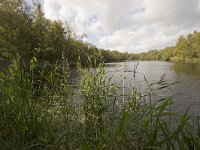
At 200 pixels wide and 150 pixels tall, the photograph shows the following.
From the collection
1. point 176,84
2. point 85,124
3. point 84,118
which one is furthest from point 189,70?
point 85,124

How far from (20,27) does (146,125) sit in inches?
1293

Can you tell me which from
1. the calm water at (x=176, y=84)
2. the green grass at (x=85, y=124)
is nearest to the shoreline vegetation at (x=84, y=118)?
the green grass at (x=85, y=124)

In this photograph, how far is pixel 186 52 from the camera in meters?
78.4

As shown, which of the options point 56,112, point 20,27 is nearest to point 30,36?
point 20,27

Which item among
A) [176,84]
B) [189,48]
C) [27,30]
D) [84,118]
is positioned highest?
[27,30]

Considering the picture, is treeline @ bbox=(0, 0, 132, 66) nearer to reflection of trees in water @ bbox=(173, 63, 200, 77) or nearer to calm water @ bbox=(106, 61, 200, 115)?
calm water @ bbox=(106, 61, 200, 115)

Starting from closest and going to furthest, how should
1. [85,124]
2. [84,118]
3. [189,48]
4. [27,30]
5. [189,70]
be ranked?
1. [85,124]
2. [84,118]
3. [27,30]
4. [189,70]
5. [189,48]

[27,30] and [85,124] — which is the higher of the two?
[27,30]

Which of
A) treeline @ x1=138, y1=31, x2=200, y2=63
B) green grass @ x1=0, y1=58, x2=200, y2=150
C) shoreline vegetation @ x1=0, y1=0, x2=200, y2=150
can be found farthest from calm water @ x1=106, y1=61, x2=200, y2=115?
treeline @ x1=138, y1=31, x2=200, y2=63

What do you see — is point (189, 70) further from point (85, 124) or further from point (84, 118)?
point (85, 124)

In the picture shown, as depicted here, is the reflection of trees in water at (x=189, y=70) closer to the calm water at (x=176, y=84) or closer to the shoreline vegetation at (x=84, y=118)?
the calm water at (x=176, y=84)

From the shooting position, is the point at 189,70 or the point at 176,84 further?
the point at 189,70

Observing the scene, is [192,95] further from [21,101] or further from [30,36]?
[30,36]

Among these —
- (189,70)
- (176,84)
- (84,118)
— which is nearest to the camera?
(84,118)
